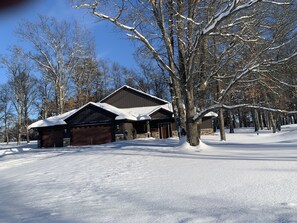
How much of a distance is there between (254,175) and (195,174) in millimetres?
1403

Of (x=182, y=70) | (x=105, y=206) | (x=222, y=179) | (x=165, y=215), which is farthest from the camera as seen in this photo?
(x=182, y=70)

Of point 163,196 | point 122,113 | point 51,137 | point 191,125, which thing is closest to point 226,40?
point 191,125

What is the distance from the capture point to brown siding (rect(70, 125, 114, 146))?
100 feet

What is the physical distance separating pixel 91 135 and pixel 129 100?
7243mm

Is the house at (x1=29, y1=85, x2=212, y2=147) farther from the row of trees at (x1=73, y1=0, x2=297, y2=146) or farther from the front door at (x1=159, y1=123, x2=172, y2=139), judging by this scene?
the row of trees at (x1=73, y1=0, x2=297, y2=146)

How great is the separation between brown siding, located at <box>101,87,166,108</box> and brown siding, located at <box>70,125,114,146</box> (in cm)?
582

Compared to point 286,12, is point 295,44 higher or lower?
lower

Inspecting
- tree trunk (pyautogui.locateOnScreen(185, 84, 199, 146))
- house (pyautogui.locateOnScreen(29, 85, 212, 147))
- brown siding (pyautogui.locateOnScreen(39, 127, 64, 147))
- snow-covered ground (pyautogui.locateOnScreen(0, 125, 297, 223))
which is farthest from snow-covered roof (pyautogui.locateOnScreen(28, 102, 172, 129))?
snow-covered ground (pyautogui.locateOnScreen(0, 125, 297, 223))

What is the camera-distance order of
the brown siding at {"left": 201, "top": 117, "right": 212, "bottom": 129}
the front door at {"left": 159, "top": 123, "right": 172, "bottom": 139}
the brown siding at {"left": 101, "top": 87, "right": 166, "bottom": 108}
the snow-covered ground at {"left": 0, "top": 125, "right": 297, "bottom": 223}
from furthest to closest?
the brown siding at {"left": 201, "top": 117, "right": 212, "bottom": 129}
the brown siding at {"left": 101, "top": 87, "right": 166, "bottom": 108}
the front door at {"left": 159, "top": 123, "right": 172, "bottom": 139}
the snow-covered ground at {"left": 0, "top": 125, "right": 297, "bottom": 223}

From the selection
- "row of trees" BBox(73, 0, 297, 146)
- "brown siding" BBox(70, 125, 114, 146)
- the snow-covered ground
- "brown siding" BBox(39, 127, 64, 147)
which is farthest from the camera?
"brown siding" BBox(39, 127, 64, 147)

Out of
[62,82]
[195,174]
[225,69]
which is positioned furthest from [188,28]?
[62,82]

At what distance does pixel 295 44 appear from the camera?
13.4 metres

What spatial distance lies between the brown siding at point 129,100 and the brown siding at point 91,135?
19.1ft

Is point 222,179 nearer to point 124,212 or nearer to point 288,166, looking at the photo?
point 288,166
